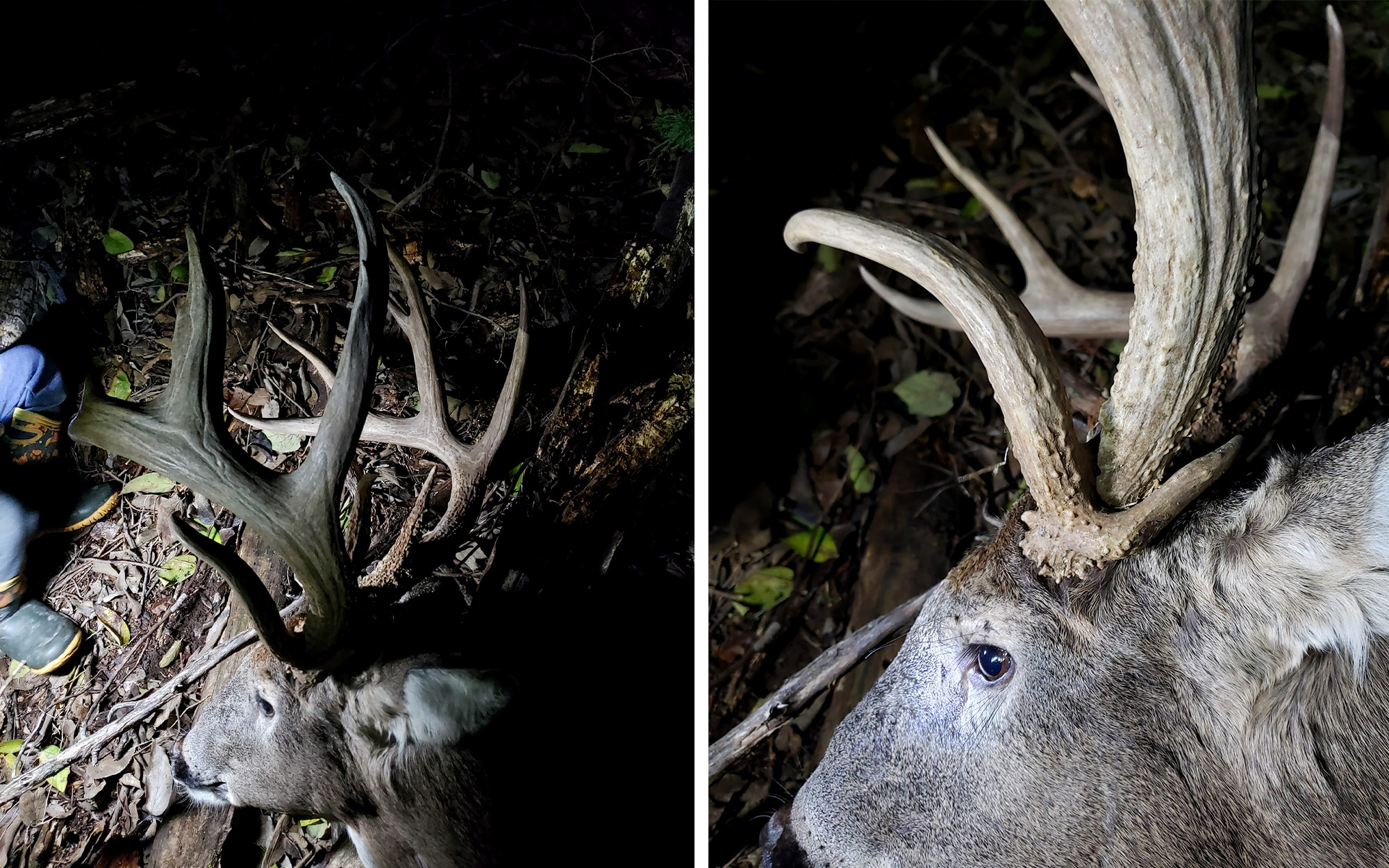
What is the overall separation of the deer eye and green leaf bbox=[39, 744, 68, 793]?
1.08m

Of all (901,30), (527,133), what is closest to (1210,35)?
(527,133)

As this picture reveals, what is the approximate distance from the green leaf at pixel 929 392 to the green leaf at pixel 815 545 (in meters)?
0.37

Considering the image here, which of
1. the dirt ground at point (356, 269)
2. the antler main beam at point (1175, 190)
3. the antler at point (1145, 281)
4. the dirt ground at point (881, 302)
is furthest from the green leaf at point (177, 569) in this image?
the antler main beam at point (1175, 190)

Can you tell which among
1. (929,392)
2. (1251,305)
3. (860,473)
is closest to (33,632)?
(860,473)

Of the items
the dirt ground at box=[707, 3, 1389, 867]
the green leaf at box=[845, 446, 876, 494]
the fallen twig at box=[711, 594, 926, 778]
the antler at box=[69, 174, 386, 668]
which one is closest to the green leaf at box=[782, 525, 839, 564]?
the dirt ground at box=[707, 3, 1389, 867]

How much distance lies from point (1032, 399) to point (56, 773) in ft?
3.68

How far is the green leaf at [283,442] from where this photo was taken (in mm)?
956

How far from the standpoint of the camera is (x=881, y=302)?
199 centimetres

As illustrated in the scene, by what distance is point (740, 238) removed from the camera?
198 centimetres

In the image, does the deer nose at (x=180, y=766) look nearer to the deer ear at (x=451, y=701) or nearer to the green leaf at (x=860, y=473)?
the deer ear at (x=451, y=701)

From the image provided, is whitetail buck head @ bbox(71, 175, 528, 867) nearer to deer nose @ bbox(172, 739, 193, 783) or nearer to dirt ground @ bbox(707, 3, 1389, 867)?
deer nose @ bbox(172, 739, 193, 783)

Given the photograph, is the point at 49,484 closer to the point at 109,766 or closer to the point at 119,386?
the point at 119,386

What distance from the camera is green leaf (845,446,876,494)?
1830mm

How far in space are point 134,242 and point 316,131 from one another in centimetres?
23
